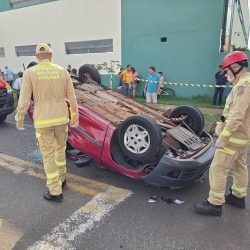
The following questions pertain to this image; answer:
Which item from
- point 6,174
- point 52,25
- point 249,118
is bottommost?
point 6,174

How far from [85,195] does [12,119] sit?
5.63 metres

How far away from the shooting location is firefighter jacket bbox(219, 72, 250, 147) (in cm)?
247

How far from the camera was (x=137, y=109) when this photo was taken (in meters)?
4.17

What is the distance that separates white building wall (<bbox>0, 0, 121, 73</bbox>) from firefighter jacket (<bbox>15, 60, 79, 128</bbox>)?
10296 millimetres

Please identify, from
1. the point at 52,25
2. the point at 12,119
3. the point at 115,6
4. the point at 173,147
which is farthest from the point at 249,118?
the point at 52,25

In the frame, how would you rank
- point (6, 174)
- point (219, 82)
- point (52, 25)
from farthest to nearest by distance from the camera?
point (52, 25)
point (219, 82)
point (6, 174)

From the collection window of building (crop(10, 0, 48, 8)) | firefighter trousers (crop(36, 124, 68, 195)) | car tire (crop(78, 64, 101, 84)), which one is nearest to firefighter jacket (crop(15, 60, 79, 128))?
firefighter trousers (crop(36, 124, 68, 195))

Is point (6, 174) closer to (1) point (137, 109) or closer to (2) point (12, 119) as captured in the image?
(1) point (137, 109)

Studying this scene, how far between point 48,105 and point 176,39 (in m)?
9.68

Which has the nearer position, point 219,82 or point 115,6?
point 219,82

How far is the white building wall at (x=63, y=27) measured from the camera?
12.8 metres

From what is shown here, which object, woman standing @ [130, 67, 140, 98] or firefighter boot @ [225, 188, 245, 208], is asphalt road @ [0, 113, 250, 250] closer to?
firefighter boot @ [225, 188, 245, 208]

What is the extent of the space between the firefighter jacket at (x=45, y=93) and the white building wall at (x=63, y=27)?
10.3 meters

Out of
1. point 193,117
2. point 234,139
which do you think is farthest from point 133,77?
point 234,139
